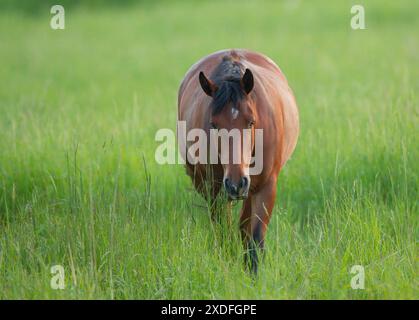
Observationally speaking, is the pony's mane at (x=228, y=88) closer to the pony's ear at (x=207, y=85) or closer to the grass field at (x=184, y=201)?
the pony's ear at (x=207, y=85)

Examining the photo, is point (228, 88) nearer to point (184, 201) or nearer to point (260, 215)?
point (260, 215)

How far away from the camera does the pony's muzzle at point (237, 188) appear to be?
5.39 m

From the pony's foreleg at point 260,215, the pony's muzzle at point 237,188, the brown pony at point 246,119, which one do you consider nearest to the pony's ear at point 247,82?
the brown pony at point 246,119

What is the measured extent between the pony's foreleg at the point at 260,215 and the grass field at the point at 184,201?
0.17 metres

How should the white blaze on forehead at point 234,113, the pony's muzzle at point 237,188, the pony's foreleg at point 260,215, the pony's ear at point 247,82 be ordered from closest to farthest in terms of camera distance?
the pony's muzzle at point 237,188 < the white blaze on forehead at point 234,113 < the pony's ear at point 247,82 < the pony's foreleg at point 260,215

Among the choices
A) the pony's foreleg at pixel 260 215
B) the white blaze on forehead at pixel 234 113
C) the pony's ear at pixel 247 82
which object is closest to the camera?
the white blaze on forehead at pixel 234 113

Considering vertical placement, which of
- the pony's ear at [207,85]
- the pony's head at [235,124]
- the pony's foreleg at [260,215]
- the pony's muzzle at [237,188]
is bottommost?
the pony's foreleg at [260,215]

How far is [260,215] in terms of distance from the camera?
623cm

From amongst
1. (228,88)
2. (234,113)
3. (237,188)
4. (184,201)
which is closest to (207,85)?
(228,88)

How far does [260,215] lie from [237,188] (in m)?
0.90

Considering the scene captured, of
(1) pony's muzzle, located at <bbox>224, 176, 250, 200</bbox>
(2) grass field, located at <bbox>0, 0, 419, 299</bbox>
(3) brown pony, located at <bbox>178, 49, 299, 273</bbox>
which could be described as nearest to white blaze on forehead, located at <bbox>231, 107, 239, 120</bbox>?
(3) brown pony, located at <bbox>178, 49, 299, 273</bbox>

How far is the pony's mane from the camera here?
5.61 meters
